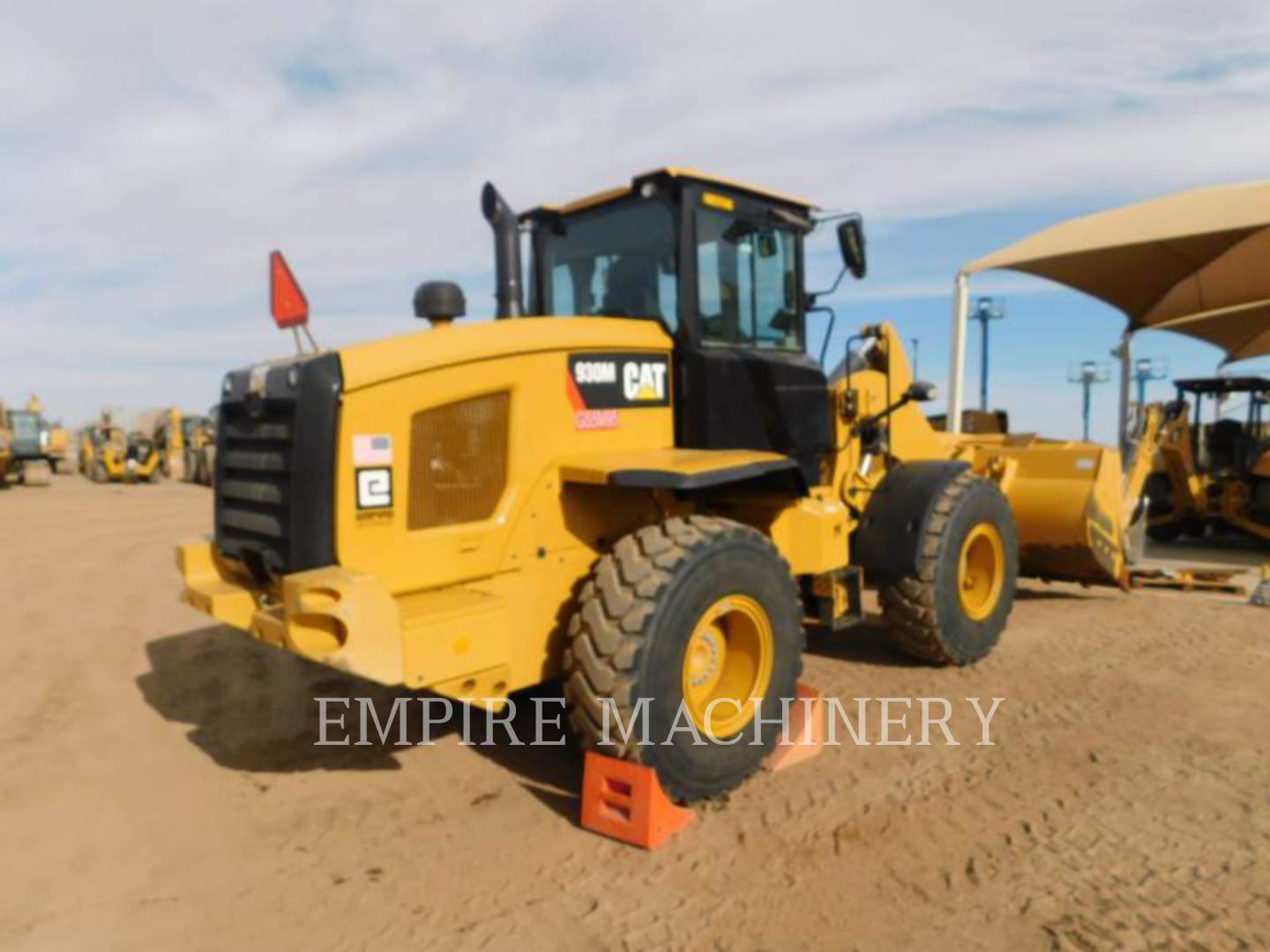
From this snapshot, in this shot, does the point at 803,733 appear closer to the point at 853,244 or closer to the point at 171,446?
the point at 853,244

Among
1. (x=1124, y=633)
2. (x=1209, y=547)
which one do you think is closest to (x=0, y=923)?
(x=1124, y=633)

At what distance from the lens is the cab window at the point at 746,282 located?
453cm

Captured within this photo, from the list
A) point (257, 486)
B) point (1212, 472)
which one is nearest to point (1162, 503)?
point (1212, 472)

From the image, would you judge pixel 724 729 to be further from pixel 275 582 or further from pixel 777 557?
pixel 275 582

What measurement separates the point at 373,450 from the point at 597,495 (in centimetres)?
104

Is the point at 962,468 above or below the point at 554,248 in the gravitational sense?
below

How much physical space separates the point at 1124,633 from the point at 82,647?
7.15 meters

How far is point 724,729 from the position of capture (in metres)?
3.91

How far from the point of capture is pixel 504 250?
447 cm

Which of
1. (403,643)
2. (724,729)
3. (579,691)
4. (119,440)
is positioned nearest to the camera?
(403,643)

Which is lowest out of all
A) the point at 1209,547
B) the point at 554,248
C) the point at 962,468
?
the point at 1209,547

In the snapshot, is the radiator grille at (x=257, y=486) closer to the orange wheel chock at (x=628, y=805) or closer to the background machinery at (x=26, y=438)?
the orange wheel chock at (x=628, y=805)

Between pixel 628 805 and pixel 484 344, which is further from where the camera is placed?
pixel 484 344

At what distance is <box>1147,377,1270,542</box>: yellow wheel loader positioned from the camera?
11695mm
